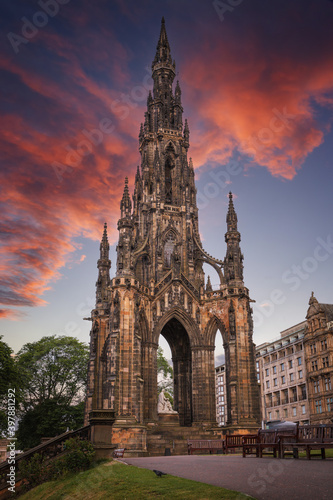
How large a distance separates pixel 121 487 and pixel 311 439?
5839mm

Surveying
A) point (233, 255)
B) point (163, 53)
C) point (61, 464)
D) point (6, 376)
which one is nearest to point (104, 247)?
point (233, 255)

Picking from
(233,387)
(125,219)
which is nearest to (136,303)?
(125,219)

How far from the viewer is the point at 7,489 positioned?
1564 centimetres

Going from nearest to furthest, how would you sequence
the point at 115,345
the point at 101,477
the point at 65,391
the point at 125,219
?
the point at 101,477, the point at 115,345, the point at 125,219, the point at 65,391

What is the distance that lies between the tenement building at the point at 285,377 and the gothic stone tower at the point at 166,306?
95.6ft

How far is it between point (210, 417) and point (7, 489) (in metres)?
23.6

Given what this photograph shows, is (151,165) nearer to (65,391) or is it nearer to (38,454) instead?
(65,391)

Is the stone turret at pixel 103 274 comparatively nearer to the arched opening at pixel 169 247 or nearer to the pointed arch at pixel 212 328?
the arched opening at pixel 169 247

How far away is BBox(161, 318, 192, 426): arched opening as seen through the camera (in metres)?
40.5

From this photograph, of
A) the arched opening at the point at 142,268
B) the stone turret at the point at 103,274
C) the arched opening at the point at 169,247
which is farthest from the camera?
the stone turret at the point at 103,274

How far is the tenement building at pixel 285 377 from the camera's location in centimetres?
6469

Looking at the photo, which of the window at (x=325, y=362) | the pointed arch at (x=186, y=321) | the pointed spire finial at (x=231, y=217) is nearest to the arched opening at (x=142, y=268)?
the pointed arch at (x=186, y=321)

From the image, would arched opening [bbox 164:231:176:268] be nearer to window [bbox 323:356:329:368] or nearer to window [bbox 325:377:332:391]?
window [bbox 323:356:329:368]

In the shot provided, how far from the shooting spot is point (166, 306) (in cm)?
3866
